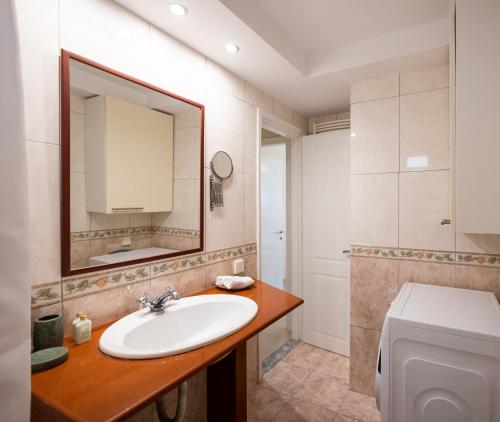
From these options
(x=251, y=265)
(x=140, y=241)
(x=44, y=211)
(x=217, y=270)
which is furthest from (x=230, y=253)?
(x=44, y=211)

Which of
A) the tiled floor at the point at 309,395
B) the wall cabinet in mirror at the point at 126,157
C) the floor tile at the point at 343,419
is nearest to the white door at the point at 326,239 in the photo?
the tiled floor at the point at 309,395

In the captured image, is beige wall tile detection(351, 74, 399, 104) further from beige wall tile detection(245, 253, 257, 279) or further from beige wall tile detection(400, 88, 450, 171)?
beige wall tile detection(245, 253, 257, 279)

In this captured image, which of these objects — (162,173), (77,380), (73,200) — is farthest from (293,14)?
(77,380)

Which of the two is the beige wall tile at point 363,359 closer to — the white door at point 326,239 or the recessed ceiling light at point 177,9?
the white door at point 326,239

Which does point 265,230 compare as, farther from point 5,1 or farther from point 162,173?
point 5,1

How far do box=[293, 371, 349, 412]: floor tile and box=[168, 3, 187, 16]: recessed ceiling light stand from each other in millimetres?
2386

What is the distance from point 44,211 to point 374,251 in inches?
76.1

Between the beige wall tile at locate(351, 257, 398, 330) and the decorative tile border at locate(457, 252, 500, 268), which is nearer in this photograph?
the decorative tile border at locate(457, 252, 500, 268)

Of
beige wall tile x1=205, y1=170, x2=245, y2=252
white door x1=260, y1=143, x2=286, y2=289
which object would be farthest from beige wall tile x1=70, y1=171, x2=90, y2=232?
white door x1=260, y1=143, x2=286, y2=289

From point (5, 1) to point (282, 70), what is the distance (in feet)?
5.38

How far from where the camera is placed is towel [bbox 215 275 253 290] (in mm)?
1742

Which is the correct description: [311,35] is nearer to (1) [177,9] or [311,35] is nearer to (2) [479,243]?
(1) [177,9]

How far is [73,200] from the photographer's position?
1.19 metres

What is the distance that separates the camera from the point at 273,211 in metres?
3.21
